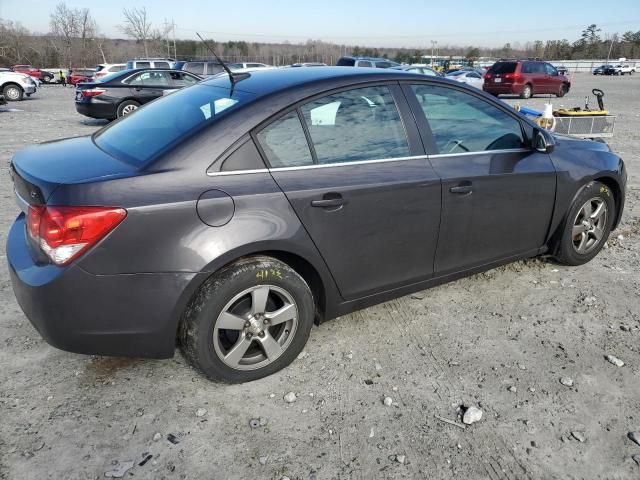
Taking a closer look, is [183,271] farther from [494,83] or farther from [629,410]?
[494,83]

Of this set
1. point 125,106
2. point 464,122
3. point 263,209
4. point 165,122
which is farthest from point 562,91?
point 263,209

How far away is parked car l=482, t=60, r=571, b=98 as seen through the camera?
2216 cm

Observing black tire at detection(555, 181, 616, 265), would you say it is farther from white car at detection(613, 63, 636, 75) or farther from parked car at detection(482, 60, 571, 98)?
white car at detection(613, 63, 636, 75)

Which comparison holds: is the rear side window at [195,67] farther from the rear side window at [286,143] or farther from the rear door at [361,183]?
the rear side window at [286,143]

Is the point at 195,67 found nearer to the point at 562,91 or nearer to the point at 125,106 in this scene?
the point at 125,106

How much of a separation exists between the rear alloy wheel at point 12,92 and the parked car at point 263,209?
21.3 meters

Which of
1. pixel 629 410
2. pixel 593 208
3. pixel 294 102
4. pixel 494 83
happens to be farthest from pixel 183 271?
pixel 494 83

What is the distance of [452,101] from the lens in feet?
10.6

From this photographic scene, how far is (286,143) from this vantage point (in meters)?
2.59

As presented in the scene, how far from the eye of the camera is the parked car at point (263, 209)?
219 centimetres

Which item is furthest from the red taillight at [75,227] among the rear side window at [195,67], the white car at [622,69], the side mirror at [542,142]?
the white car at [622,69]

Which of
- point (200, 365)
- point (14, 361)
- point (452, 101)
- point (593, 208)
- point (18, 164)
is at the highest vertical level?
point (452, 101)

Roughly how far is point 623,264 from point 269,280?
342 centimetres

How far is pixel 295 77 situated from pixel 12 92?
2222 centimetres
